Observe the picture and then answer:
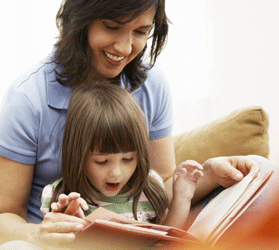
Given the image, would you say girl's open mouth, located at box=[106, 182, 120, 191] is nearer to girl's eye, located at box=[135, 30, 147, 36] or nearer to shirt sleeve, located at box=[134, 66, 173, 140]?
shirt sleeve, located at box=[134, 66, 173, 140]

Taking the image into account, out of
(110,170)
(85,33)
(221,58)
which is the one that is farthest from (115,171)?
(221,58)

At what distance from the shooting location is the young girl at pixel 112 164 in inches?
38.5

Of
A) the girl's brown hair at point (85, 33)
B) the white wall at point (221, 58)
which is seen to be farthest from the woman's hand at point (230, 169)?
the white wall at point (221, 58)

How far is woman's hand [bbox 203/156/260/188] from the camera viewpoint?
3.28 ft

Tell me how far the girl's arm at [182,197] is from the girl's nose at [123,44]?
0.33 metres

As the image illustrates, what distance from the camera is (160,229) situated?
0.76 meters

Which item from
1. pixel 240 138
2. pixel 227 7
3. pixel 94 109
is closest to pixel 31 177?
pixel 94 109

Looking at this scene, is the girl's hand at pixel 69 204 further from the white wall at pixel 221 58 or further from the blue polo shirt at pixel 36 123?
the white wall at pixel 221 58

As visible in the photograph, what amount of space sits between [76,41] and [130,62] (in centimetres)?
21

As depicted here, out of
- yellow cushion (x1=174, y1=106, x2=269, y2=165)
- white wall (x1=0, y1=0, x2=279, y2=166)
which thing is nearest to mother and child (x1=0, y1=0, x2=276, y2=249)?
yellow cushion (x1=174, y1=106, x2=269, y2=165)

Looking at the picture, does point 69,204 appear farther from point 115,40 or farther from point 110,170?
point 115,40

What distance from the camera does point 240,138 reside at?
4.89 feet

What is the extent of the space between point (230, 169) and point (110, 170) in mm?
291

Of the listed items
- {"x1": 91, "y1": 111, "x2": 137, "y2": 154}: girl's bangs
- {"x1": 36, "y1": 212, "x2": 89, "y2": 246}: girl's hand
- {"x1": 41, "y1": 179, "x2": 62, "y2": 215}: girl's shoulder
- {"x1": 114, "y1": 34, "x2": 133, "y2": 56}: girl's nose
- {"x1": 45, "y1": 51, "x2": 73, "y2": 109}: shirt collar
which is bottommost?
{"x1": 41, "y1": 179, "x2": 62, "y2": 215}: girl's shoulder
